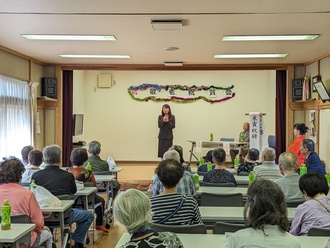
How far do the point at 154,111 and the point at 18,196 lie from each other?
369 inches

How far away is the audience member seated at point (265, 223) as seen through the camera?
1.92 meters

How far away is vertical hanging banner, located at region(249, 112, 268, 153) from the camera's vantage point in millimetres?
9141

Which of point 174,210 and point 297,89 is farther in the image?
point 297,89

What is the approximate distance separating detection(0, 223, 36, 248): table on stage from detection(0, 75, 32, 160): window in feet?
12.6

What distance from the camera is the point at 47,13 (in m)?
4.25

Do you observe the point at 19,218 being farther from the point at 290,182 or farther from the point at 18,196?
the point at 290,182

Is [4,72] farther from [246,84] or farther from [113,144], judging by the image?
[246,84]

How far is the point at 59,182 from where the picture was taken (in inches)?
153

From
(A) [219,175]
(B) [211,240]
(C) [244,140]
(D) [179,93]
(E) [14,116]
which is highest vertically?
(D) [179,93]

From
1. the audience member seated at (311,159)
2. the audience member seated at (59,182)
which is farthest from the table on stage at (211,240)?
the audience member seated at (311,159)

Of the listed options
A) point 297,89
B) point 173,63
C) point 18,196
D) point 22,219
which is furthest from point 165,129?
point 22,219

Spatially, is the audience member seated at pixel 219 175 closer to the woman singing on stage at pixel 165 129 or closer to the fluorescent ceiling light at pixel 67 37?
the fluorescent ceiling light at pixel 67 37

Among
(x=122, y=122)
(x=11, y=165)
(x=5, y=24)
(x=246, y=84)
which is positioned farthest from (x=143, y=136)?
(x=11, y=165)

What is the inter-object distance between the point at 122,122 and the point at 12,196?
9.35m
